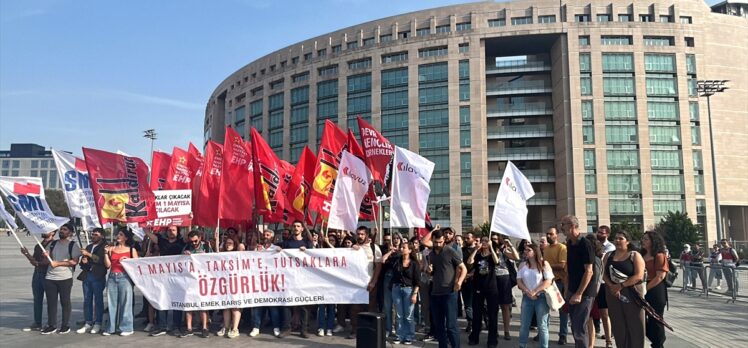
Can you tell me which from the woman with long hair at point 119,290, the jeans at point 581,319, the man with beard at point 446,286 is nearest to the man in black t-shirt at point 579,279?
the jeans at point 581,319

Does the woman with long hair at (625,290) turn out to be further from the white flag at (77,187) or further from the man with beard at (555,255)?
the white flag at (77,187)

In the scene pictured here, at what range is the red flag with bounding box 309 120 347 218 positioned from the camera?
10.7 m

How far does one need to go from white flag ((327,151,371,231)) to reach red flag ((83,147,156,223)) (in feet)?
12.7

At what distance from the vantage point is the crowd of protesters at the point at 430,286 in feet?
22.9

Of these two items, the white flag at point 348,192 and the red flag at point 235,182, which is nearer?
the white flag at point 348,192

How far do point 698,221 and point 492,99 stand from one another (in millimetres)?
27604

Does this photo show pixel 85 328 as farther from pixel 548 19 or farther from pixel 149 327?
pixel 548 19

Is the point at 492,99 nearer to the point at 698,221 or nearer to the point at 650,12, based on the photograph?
the point at 650,12

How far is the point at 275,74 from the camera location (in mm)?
74938

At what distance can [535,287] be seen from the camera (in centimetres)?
746

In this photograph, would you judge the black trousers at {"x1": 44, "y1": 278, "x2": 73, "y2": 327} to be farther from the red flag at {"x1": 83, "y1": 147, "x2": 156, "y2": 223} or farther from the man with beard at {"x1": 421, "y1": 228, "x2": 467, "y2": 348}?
the man with beard at {"x1": 421, "y1": 228, "x2": 467, "y2": 348}

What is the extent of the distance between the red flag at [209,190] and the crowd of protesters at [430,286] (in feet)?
2.64

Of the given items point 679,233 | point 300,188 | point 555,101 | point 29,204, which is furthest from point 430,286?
point 555,101

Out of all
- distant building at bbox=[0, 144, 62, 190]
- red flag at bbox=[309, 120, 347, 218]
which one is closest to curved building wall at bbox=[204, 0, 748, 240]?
red flag at bbox=[309, 120, 347, 218]
